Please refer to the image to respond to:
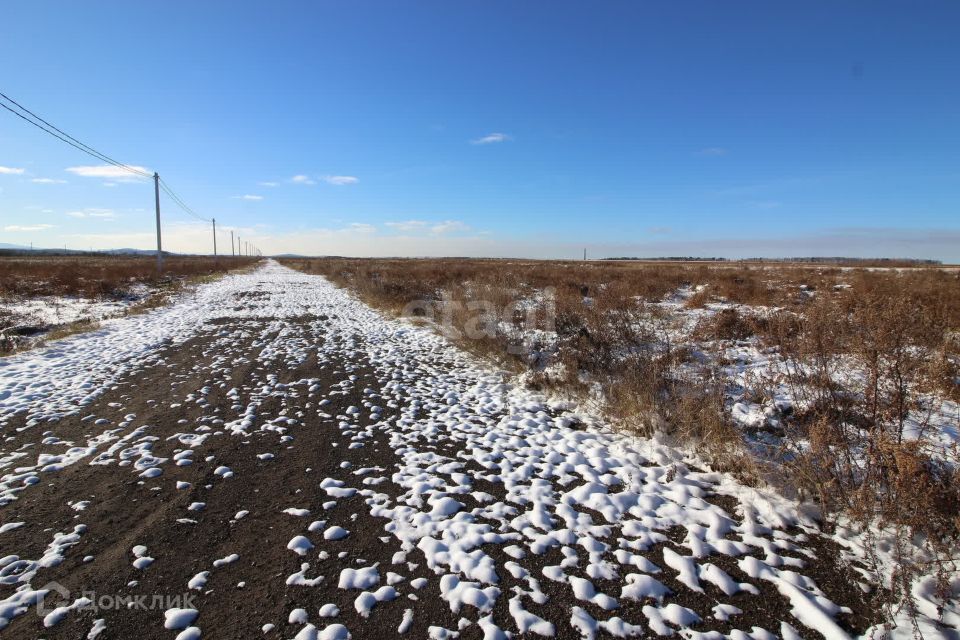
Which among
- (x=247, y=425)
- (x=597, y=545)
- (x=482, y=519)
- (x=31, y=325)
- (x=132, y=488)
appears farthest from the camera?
(x=31, y=325)

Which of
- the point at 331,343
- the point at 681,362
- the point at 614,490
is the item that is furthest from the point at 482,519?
the point at 331,343

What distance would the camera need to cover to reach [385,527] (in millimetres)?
3664

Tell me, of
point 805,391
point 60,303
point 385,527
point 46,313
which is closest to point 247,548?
point 385,527

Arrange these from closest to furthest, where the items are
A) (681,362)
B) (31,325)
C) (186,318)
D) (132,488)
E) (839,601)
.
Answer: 1. (839,601)
2. (132,488)
3. (681,362)
4. (31,325)
5. (186,318)

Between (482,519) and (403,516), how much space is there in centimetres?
72

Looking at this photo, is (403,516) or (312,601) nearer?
(312,601)

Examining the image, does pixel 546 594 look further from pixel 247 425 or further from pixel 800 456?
pixel 247 425

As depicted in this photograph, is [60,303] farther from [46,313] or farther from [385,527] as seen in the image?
[385,527]

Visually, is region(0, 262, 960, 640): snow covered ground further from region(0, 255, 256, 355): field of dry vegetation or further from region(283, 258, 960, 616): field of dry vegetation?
region(0, 255, 256, 355): field of dry vegetation

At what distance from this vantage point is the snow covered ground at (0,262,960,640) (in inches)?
107

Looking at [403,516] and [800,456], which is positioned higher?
[800,456]

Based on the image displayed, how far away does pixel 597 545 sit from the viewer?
3.44 meters

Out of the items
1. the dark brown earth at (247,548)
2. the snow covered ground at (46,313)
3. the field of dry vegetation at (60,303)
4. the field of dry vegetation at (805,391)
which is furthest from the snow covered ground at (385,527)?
the field of dry vegetation at (60,303)

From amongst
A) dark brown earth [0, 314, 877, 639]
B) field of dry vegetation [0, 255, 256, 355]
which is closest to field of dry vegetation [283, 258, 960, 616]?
dark brown earth [0, 314, 877, 639]
